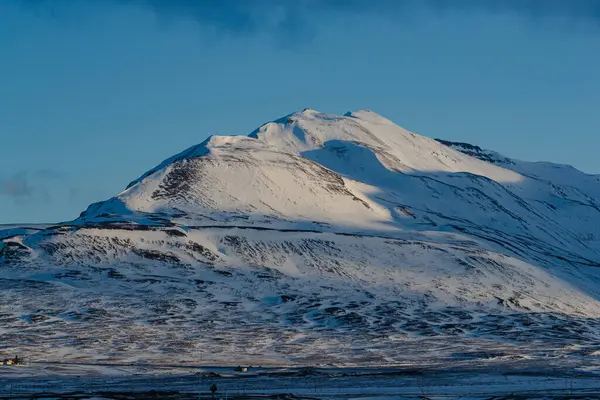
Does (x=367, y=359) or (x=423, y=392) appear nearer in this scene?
(x=423, y=392)

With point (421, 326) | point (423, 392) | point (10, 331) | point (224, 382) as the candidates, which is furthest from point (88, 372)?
point (421, 326)

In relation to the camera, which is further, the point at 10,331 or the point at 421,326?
the point at 421,326

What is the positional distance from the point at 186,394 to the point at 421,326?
112m

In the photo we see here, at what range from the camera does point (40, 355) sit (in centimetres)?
14000

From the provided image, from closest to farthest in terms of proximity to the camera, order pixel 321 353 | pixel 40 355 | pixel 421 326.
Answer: pixel 40 355
pixel 321 353
pixel 421 326

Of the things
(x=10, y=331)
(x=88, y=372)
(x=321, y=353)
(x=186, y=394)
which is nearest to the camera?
(x=186, y=394)

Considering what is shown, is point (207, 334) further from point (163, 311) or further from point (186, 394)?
point (186, 394)

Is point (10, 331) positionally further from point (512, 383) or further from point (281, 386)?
point (512, 383)

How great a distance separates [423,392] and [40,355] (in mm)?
68809

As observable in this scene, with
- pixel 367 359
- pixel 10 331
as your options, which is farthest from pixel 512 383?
pixel 10 331

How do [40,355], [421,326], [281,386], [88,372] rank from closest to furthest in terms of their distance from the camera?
[281,386] < [88,372] < [40,355] < [421,326]

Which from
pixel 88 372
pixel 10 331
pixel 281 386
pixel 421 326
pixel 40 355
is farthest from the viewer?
pixel 421 326

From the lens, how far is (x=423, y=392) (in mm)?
91312

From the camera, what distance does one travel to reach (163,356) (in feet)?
471
